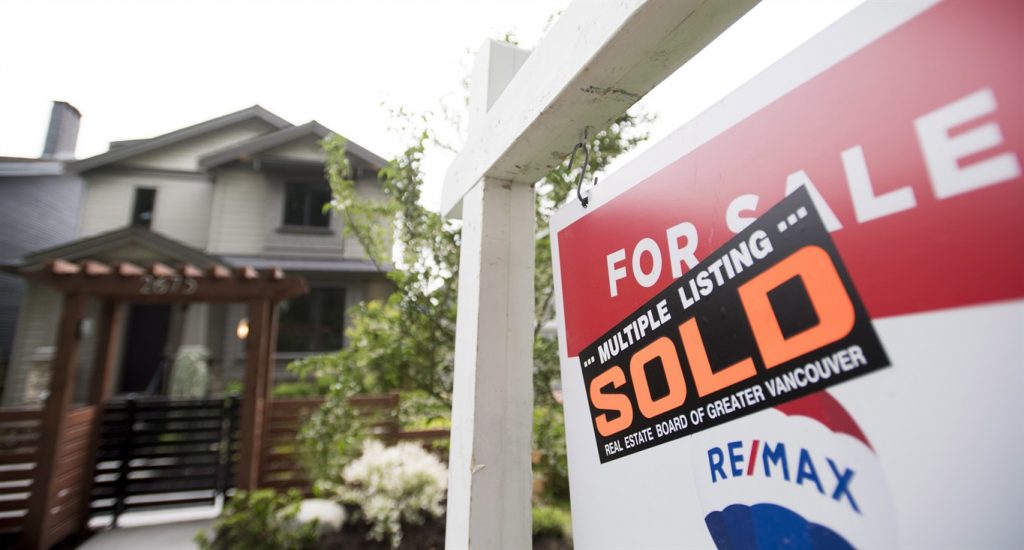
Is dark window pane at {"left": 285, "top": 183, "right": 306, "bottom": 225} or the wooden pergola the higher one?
dark window pane at {"left": 285, "top": 183, "right": 306, "bottom": 225}

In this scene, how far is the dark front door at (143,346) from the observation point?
30.9 feet

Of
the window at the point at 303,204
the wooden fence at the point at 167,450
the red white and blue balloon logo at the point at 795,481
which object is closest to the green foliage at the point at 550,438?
the red white and blue balloon logo at the point at 795,481

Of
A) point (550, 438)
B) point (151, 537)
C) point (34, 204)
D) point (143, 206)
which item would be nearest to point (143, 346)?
point (143, 206)

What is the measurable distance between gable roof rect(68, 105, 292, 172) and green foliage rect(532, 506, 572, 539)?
950 cm

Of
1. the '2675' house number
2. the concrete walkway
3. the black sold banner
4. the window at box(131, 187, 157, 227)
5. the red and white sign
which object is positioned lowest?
the concrete walkway

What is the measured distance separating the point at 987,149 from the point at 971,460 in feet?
0.85

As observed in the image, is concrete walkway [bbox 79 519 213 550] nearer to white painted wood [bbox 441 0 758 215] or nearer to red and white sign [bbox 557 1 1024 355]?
white painted wood [bbox 441 0 758 215]

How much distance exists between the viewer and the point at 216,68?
285 cm

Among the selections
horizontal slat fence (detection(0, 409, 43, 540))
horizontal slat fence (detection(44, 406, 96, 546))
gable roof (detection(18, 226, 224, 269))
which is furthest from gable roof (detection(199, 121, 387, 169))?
horizontal slat fence (detection(0, 409, 43, 540))

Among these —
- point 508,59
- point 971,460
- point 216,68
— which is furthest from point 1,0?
point 971,460

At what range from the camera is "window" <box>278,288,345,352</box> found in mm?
9680

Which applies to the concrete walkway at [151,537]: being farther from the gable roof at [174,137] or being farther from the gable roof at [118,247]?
the gable roof at [174,137]

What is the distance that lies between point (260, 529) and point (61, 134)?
1516cm

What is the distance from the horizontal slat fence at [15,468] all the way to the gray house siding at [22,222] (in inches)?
374
